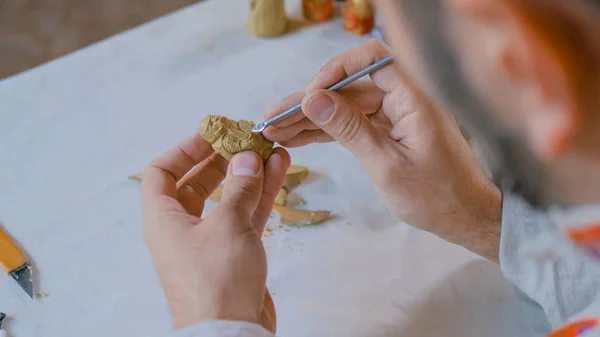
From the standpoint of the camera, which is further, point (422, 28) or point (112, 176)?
point (112, 176)

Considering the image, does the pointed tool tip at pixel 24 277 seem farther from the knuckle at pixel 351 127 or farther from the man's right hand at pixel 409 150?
the knuckle at pixel 351 127

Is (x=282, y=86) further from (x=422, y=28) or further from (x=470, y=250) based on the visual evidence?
(x=422, y=28)

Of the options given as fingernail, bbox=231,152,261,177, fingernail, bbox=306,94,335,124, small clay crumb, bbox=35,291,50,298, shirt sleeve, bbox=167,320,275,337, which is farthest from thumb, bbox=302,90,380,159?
small clay crumb, bbox=35,291,50,298

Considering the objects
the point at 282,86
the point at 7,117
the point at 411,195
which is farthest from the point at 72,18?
the point at 411,195

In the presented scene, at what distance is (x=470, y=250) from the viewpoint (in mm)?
912

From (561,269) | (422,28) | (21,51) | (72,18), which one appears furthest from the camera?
(72,18)

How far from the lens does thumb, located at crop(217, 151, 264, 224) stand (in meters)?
0.73

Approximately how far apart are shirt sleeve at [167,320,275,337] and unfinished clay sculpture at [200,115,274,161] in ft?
1.00

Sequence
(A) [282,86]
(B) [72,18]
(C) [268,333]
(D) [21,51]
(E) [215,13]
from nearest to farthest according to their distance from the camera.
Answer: (C) [268,333], (A) [282,86], (E) [215,13], (D) [21,51], (B) [72,18]

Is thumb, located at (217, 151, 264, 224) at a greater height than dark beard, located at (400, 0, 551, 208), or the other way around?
dark beard, located at (400, 0, 551, 208)

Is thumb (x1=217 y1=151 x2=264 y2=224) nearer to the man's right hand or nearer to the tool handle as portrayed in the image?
the man's right hand

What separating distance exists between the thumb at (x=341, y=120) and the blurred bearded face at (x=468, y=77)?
34cm

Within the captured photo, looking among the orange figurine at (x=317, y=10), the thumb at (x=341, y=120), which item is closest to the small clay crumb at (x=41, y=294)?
the thumb at (x=341, y=120)

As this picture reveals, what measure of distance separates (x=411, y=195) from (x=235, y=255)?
0.31m
